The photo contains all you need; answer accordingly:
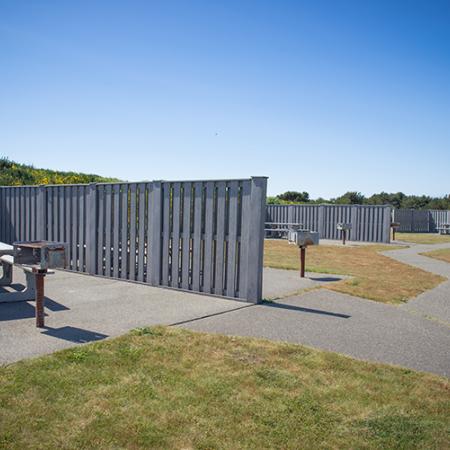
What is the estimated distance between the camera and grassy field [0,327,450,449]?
2.88 meters

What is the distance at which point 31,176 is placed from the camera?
61.5ft

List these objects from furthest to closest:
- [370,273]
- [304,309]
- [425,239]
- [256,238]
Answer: [425,239], [370,273], [256,238], [304,309]

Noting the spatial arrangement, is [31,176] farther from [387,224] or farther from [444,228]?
[444,228]

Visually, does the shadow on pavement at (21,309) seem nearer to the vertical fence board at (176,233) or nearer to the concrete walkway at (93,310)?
the concrete walkway at (93,310)

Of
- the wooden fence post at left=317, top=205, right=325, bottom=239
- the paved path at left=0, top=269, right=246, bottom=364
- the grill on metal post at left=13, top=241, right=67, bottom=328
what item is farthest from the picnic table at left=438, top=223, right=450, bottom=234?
the grill on metal post at left=13, top=241, right=67, bottom=328

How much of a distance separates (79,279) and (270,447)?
7.03m

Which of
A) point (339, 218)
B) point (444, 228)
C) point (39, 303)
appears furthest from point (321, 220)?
point (39, 303)

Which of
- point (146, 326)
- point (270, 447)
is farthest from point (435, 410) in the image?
point (146, 326)

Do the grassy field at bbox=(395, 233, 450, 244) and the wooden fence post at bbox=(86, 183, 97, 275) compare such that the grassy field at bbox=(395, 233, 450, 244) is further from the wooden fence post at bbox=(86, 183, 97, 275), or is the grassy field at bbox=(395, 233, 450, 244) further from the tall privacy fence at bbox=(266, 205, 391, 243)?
the wooden fence post at bbox=(86, 183, 97, 275)

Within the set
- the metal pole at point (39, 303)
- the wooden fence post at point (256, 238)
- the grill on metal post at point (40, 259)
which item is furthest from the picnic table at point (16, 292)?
the wooden fence post at point (256, 238)

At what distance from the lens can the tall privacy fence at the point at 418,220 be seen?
38.3 metres

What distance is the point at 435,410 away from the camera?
11.0 ft

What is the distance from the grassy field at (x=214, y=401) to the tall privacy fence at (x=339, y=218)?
67.0ft

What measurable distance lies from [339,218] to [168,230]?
18942 mm
